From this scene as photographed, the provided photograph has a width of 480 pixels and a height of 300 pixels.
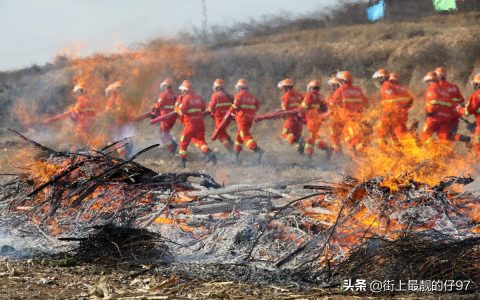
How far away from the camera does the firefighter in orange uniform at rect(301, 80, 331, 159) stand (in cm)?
1677

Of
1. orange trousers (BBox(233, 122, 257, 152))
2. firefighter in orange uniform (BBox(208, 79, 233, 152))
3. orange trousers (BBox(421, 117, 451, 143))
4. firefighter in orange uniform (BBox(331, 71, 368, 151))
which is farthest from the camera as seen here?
firefighter in orange uniform (BBox(208, 79, 233, 152))

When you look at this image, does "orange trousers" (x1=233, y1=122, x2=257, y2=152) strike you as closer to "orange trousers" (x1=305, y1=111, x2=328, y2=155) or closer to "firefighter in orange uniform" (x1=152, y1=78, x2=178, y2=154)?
"orange trousers" (x1=305, y1=111, x2=328, y2=155)

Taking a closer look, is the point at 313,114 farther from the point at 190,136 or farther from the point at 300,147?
the point at 190,136

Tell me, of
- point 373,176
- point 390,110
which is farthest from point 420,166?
point 390,110

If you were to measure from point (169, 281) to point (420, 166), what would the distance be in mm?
2676

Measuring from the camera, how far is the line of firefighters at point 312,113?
14680 millimetres

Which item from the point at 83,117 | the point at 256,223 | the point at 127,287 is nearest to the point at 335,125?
the point at 83,117

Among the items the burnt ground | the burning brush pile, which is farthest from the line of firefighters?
the burnt ground

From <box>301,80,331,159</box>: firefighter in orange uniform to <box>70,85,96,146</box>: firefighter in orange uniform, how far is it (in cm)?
598

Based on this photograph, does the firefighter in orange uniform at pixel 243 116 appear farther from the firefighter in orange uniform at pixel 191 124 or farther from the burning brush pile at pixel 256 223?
the burning brush pile at pixel 256 223

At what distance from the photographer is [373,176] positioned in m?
6.36

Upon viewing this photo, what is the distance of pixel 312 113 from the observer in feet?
55.3

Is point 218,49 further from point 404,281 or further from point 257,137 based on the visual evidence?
point 404,281

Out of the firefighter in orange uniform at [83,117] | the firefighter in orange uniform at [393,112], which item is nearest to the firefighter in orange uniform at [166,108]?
the firefighter in orange uniform at [83,117]
